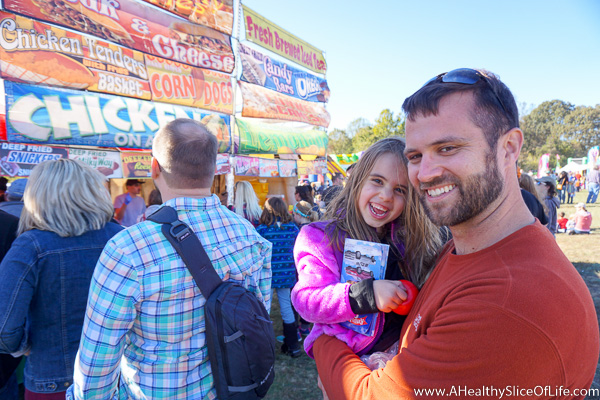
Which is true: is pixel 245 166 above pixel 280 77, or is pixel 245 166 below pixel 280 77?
below

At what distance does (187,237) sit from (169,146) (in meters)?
0.50

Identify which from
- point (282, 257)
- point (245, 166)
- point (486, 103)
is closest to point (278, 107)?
point (245, 166)

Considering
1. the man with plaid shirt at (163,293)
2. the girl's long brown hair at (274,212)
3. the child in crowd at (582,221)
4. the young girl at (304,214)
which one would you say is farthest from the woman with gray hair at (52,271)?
the child in crowd at (582,221)

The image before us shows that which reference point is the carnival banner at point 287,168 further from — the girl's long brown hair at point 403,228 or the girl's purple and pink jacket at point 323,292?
the girl's purple and pink jacket at point 323,292

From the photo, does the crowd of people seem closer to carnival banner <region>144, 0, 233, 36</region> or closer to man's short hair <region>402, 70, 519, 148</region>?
man's short hair <region>402, 70, 519, 148</region>

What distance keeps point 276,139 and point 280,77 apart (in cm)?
181

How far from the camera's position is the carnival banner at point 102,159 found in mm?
5039

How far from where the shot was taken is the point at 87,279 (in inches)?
79.7

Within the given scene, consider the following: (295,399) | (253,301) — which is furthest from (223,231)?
(295,399)

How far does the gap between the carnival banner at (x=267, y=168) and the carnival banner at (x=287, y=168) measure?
0.70 feet

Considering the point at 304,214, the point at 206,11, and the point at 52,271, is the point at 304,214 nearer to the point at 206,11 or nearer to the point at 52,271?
the point at 52,271

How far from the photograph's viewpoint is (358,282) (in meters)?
1.40

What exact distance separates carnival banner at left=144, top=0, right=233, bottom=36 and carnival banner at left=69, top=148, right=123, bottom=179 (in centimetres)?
294

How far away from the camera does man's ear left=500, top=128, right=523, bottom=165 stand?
1114 millimetres
